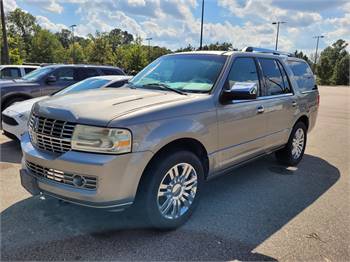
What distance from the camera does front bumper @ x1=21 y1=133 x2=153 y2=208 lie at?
2840 millimetres

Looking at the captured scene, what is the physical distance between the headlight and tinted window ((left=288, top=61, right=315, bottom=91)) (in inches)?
150

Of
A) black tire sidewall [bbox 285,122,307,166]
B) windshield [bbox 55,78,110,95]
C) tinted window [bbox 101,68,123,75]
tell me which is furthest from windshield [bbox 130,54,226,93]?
tinted window [bbox 101,68,123,75]

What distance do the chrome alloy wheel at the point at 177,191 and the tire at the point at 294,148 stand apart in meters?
2.62

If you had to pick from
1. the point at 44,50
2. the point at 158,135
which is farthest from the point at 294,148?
the point at 44,50

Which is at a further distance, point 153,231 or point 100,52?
point 100,52

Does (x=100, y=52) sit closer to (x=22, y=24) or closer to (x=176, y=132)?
(x=22, y=24)

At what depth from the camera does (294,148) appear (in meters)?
5.84

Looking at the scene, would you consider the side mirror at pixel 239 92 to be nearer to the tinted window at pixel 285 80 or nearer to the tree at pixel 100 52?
the tinted window at pixel 285 80

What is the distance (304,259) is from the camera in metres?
3.04

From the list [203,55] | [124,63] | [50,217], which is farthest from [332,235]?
[124,63]

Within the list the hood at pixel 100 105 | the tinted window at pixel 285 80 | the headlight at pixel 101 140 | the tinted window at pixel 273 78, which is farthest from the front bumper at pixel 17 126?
the tinted window at pixel 285 80

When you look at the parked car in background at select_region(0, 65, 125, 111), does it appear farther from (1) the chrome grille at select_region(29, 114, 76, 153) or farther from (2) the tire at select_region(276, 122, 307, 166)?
(2) the tire at select_region(276, 122, 307, 166)

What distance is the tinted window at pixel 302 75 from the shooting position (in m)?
5.78

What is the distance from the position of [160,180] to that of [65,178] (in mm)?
849
